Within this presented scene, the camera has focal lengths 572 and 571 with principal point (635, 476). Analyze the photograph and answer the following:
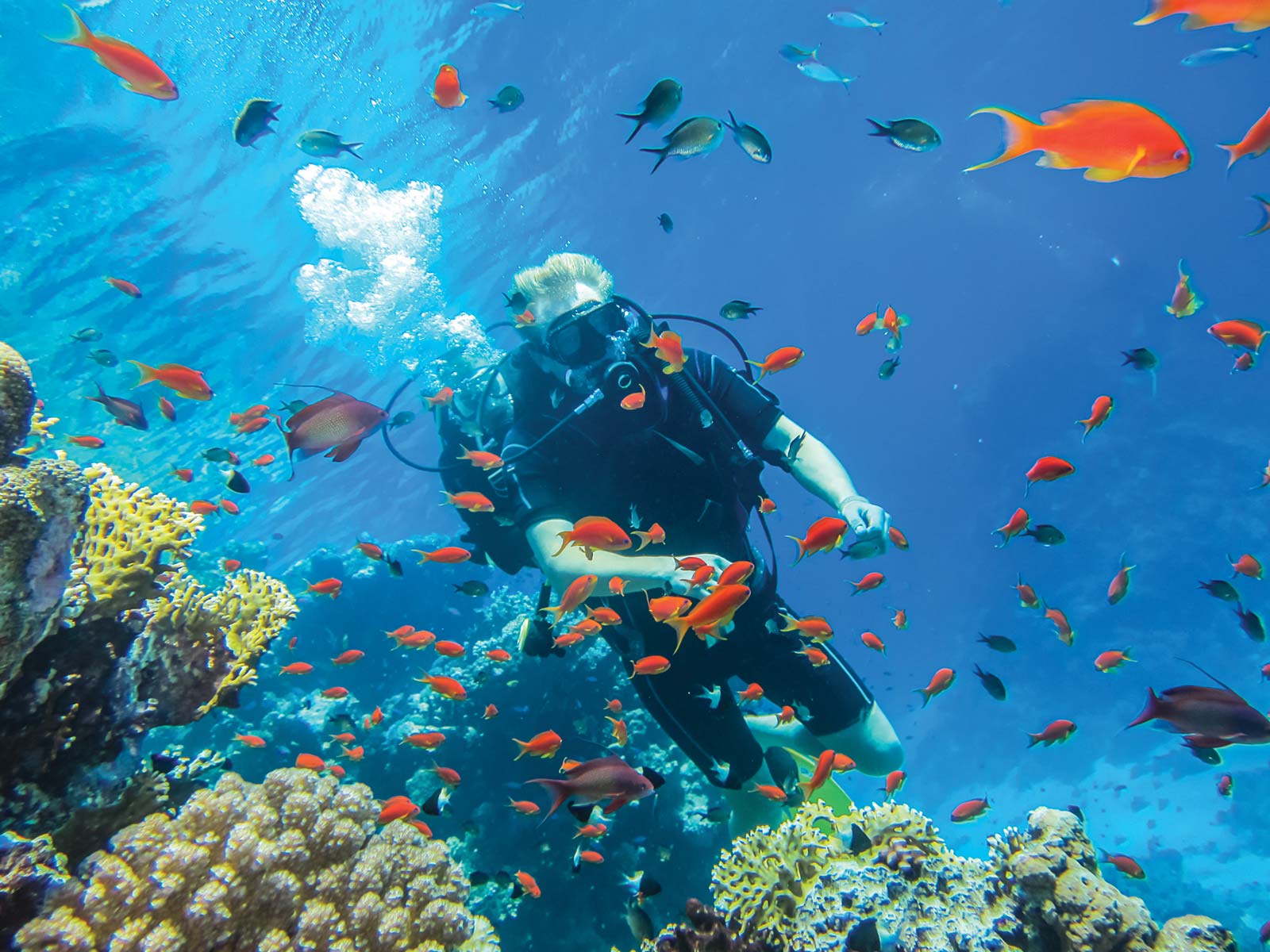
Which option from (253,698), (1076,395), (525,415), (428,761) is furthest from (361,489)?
(1076,395)

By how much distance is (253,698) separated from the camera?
12.7 metres

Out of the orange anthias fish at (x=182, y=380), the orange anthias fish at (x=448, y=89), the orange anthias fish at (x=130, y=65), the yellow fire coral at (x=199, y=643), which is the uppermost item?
the orange anthias fish at (x=448, y=89)

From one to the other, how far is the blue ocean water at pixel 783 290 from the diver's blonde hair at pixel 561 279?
252 inches

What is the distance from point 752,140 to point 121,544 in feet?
17.4

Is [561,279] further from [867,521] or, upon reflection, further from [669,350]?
[867,521]

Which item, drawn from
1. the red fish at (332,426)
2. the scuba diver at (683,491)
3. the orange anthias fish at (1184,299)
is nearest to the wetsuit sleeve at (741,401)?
the scuba diver at (683,491)

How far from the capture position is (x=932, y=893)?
3.37 metres

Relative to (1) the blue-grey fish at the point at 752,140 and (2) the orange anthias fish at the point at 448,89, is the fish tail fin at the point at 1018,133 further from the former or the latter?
(2) the orange anthias fish at the point at 448,89

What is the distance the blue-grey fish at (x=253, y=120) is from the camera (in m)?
4.38

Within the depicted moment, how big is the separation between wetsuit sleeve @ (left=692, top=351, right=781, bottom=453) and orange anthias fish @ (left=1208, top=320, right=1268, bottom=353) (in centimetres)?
441

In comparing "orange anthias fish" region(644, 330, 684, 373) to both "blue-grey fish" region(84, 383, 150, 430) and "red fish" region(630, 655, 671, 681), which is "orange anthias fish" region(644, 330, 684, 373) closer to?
"red fish" region(630, 655, 671, 681)

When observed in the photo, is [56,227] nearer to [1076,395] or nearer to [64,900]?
[64,900]

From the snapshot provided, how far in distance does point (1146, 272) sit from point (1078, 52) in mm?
14281

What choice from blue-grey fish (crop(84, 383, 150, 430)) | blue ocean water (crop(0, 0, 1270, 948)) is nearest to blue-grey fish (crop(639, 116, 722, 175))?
blue-grey fish (crop(84, 383, 150, 430))
